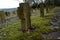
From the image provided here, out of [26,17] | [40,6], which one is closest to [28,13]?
[26,17]

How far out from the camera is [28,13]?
22.8 feet

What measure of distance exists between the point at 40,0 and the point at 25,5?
330 inches

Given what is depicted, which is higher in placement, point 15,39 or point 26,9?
point 26,9

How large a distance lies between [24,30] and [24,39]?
137 centimetres

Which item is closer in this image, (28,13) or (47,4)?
(28,13)

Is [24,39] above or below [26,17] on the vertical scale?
below

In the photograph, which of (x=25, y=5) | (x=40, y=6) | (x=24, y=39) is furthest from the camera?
(x=40, y=6)

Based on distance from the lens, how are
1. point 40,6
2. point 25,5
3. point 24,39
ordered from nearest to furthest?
point 24,39
point 25,5
point 40,6

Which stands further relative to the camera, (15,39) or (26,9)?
(26,9)

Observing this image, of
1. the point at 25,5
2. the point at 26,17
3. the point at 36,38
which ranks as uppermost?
the point at 25,5

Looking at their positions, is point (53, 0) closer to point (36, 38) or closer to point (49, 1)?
point (49, 1)

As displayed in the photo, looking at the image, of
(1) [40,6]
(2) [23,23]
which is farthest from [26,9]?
(1) [40,6]

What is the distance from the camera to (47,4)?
14969 millimetres

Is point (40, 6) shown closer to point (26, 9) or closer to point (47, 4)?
point (47, 4)
